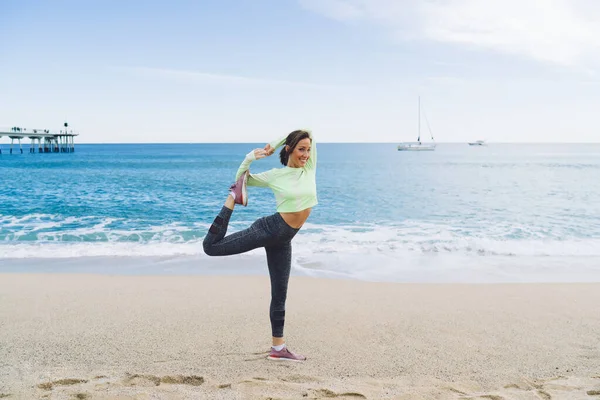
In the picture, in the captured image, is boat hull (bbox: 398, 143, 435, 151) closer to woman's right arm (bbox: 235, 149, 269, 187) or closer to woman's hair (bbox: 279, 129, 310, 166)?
woman's hair (bbox: 279, 129, 310, 166)

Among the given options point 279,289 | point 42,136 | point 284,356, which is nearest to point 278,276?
point 279,289

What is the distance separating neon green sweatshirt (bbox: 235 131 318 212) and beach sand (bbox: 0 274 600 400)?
1477mm

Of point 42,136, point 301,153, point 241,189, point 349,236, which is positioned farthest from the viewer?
point 42,136

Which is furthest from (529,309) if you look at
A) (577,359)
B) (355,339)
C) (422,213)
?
(422,213)

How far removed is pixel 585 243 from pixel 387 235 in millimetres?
5167

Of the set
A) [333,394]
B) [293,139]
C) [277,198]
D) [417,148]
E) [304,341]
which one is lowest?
[304,341]

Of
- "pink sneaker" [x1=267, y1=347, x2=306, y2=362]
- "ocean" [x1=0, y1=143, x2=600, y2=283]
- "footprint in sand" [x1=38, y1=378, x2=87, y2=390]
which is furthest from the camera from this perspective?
"ocean" [x1=0, y1=143, x2=600, y2=283]

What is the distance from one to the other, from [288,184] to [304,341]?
1973 millimetres

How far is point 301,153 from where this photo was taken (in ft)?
12.9

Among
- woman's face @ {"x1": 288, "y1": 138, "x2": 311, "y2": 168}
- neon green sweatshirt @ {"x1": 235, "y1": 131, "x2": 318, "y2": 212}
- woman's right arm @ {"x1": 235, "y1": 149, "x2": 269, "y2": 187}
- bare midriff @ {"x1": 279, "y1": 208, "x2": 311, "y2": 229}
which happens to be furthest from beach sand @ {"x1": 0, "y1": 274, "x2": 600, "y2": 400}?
woman's face @ {"x1": 288, "y1": 138, "x2": 311, "y2": 168}

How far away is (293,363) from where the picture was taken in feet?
14.3

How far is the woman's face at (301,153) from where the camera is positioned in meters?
3.93

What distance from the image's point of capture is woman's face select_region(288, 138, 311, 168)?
3930mm

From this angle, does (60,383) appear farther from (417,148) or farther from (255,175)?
(417,148)
